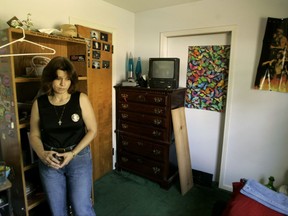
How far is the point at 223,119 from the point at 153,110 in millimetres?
863

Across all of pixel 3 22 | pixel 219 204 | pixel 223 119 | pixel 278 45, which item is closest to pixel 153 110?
pixel 223 119

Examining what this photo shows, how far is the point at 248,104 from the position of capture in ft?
7.64

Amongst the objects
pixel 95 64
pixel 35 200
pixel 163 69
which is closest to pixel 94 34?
pixel 95 64

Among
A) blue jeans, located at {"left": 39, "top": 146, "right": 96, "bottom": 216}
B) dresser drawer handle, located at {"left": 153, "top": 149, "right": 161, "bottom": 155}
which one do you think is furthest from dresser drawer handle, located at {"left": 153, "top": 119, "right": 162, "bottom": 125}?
blue jeans, located at {"left": 39, "top": 146, "right": 96, "bottom": 216}

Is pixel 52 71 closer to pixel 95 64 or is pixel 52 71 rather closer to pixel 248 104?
pixel 95 64

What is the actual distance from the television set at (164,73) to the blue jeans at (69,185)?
1295mm

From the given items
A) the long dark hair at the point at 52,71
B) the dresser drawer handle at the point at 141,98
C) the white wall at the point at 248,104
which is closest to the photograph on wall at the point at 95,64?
the dresser drawer handle at the point at 141,98

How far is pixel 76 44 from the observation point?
204 centimetres

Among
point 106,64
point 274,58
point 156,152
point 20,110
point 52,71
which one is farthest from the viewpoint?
point 106,64

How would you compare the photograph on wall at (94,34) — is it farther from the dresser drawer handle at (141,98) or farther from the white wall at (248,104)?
the white wall at (248,104)

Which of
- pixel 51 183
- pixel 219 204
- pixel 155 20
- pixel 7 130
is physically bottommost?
pixel 219 204

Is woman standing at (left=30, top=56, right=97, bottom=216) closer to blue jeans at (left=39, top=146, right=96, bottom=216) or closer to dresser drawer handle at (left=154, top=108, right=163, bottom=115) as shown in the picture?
blue jeans at (left=39, top=146, right=96, bottom=216)

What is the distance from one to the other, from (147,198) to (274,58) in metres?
1.95

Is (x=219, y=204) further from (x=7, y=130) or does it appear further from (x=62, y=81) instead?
(x=7, y=130)
